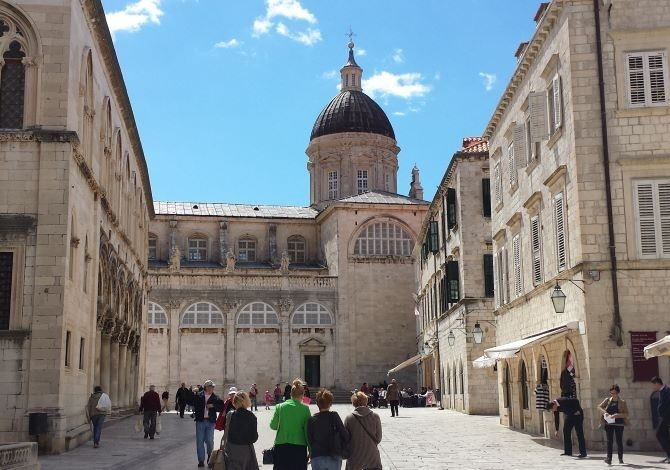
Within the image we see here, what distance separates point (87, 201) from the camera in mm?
24109

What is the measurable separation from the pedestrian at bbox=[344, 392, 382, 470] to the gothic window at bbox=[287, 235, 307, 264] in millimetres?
57234

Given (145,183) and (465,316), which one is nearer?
(465,316)

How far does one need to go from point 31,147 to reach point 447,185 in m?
23.2

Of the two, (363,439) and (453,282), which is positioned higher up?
(453,282)

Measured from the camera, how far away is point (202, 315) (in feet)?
190

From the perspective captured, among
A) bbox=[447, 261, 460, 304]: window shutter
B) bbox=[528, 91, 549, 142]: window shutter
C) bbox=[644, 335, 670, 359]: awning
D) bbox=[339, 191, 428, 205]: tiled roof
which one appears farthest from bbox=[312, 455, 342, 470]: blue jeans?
bbox=[339, 191, 428, 205]: tiled roof

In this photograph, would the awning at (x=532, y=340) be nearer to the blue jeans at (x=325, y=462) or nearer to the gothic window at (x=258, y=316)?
the blue jeans at (x=325, y=462)

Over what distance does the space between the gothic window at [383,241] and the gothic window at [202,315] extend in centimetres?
1061

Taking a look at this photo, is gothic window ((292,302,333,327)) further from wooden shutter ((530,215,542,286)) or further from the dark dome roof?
wooden shutter ((530,215,542,286))

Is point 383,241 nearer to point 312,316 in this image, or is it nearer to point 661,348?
point 312,316

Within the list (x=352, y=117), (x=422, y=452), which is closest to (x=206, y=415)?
(x=422, y=452)

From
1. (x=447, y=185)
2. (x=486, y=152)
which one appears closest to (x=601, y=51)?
(x=486, y=152)

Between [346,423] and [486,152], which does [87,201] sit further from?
[486,152]

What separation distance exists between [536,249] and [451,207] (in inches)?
621
